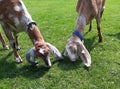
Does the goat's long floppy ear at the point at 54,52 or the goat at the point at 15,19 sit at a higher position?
the goat at the point at 15,19

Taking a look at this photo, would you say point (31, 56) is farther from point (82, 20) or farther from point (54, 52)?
point (82, 20)

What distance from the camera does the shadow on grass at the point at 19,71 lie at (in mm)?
8125

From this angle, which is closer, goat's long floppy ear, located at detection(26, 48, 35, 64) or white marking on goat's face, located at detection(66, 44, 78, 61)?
goat's long floppy ear, located at detection(26, 48, 35, 64)

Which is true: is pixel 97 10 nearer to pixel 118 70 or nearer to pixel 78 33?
pixel 78 33

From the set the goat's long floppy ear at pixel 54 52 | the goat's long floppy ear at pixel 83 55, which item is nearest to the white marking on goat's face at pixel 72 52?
the goat's long floppy ear at pixel 83 55

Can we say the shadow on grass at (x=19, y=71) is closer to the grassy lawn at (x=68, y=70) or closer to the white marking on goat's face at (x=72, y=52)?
the grassy lawn at (x=68, y=70)

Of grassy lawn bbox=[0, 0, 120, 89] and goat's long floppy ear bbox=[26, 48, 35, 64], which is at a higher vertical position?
goat's long floppy ear bbox=[26, 48, 35, 64]

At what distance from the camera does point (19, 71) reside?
8383 mm

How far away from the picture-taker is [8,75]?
8.24m

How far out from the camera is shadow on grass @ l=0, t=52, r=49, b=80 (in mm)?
8125

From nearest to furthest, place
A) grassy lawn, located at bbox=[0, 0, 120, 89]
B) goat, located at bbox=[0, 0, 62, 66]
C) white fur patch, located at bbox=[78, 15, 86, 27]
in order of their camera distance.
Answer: grassy lawn, located at bbox=[0, 0, 120, 89], goat, located at bbox=[0, 0, 62, 66], white fur patch, located at bbox=[78, 15, 86, 27]

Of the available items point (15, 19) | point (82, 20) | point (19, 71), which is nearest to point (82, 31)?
point (82, 20)

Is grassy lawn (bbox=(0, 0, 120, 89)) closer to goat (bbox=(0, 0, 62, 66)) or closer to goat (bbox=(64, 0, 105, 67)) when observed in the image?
goat (bbox=(64, 0, 105, 67))

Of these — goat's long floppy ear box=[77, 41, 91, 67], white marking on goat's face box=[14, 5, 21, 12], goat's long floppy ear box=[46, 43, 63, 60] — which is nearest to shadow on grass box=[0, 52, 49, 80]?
goat's long floppy ear box=[46, 43, 63, 60]
